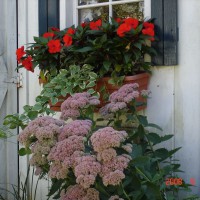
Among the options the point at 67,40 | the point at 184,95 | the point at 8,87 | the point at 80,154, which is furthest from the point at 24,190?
the point at 80,154

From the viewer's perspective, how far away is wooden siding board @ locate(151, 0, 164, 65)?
2967mm

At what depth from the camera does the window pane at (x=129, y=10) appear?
325cm

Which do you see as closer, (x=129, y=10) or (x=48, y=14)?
(x=129, y=10)

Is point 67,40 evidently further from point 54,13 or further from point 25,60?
point 54,13

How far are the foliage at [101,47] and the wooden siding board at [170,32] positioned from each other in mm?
112

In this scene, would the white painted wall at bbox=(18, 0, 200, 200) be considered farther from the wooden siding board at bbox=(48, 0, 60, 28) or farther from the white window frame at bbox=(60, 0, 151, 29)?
the wooden siding board at bbox=(48, 0, 60, 28)

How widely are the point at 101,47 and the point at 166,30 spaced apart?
0.49m

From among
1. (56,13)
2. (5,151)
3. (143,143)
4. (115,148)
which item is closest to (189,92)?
(143,143)

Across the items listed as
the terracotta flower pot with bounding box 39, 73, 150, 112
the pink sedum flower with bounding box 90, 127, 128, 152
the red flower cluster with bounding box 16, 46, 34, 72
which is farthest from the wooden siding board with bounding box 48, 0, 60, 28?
the pink sedum flower with bounding box 90, 127, 128, 152

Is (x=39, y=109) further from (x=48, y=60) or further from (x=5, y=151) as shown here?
(x=5, y=151)

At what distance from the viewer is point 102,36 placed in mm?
2912

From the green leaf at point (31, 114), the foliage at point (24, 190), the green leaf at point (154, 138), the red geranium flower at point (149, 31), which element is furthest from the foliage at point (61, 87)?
the foliage at point (24, 190)

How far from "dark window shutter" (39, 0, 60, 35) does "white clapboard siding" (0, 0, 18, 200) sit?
0.41m

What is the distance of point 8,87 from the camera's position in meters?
3.97
